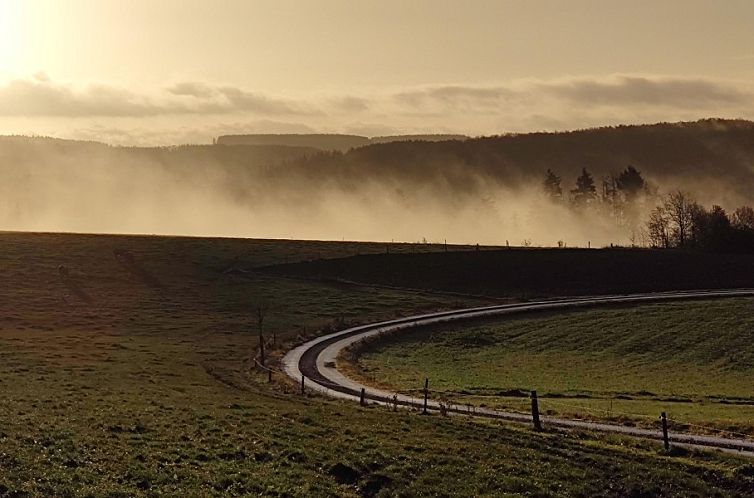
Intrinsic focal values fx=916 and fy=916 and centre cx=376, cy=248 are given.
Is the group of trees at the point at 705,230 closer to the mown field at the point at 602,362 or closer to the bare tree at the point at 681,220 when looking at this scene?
the bare tree at the point at 681,220

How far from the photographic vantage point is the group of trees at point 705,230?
476ft

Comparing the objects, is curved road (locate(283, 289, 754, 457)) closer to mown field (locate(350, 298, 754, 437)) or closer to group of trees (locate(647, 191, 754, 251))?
mown field (locate(350, 298, 754, 437))

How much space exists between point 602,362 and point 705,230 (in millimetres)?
86685

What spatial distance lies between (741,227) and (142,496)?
5479 inches

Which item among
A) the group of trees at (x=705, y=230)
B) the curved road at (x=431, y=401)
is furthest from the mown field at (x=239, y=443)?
the group of trees at (x=705, y=230)

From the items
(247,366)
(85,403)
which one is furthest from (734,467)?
(247,366)

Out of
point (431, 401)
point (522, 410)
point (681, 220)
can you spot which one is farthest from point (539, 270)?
point (522, 410)

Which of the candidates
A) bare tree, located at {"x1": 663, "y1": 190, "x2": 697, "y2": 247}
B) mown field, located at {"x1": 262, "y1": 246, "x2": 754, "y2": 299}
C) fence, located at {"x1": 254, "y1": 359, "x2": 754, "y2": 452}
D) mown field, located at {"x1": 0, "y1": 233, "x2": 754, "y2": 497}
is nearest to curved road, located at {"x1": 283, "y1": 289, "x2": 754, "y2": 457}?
fence, located at {"x1": 254, "y1": 359, "x2": 754, "y2": 452}

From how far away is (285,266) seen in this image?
438 ft

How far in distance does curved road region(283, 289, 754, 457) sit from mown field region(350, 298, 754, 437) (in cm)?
228

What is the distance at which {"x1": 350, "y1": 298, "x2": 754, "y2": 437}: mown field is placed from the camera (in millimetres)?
51428

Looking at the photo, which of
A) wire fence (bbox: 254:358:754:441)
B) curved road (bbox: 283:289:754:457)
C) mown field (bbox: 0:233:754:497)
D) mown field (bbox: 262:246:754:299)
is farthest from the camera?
mown field (bbox: 262:246:754:299)

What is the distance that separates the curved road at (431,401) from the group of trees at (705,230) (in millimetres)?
35528

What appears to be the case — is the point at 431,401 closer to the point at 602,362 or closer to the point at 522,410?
the point at 522,410
